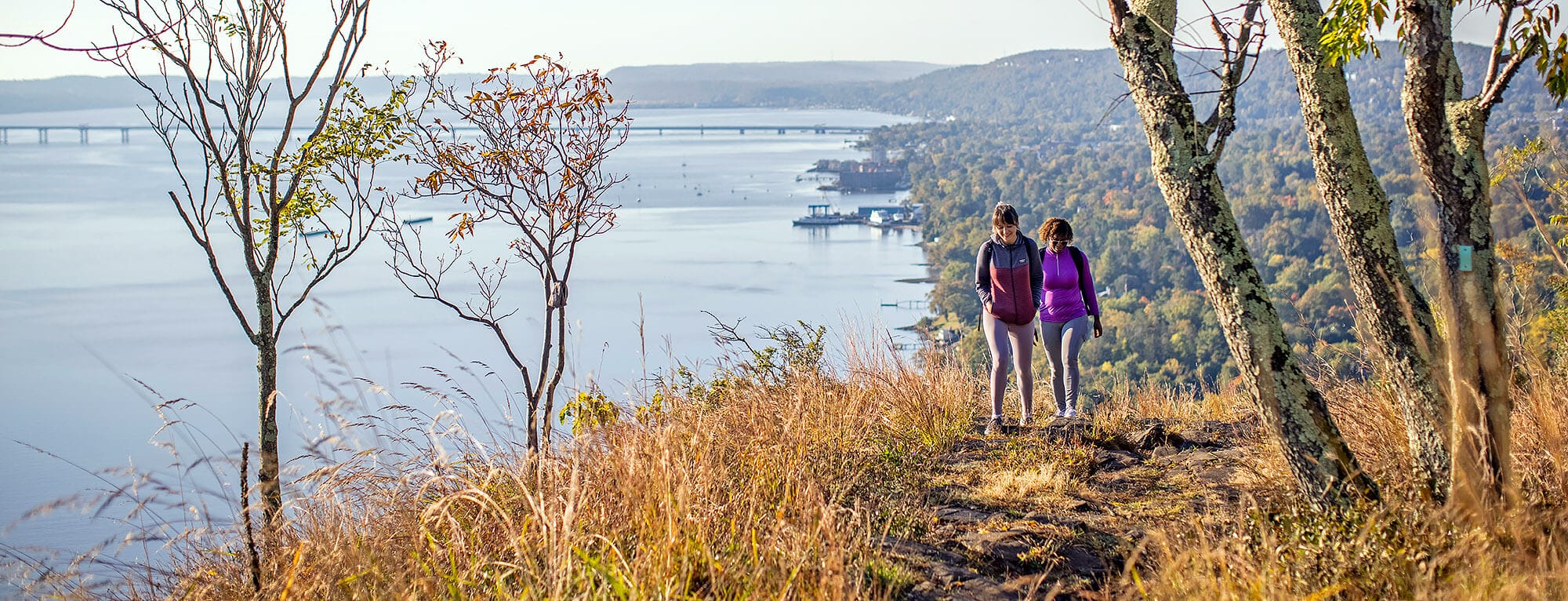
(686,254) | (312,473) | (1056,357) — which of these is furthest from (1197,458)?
(686,254)

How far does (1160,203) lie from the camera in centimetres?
5456

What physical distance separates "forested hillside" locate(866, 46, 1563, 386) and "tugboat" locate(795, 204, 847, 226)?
557 cm

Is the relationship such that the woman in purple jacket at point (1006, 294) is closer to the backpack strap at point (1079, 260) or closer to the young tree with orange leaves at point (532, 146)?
the backpack strap at point (1079, 260)

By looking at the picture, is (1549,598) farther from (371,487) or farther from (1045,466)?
(371,487)

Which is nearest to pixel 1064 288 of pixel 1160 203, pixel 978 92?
pixel 1160 203

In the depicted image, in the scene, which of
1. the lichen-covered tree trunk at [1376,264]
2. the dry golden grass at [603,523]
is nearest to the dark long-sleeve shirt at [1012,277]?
the dry golden grass at [603,523]

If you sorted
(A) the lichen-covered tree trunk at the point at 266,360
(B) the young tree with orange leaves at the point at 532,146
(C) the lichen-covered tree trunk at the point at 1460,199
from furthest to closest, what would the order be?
(B) the young tree with orange leaves at the point at 532,146
(A) the lichen-covered tree trunk at the point at 266,360
(C) the lichen-covered tree trunk at the point at 1460,199

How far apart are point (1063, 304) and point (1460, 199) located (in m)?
2.89

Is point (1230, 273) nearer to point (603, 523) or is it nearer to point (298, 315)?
point (603, 523)

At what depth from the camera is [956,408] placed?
5.68 metres

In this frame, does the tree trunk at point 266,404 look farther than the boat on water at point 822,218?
No

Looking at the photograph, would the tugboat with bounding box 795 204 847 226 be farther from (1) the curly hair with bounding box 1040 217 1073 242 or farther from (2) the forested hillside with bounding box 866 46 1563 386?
(1) the curly hair with bounding box 1040 217 1073 242

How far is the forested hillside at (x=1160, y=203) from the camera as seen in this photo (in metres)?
15.9

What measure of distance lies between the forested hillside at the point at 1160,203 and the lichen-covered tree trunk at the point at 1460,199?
0.44 feet
